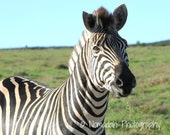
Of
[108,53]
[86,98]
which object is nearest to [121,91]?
[108,53]

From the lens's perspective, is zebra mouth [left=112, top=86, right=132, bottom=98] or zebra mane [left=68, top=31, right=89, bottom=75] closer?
zebra mouth [left=112, top=86, right=132, bottom=98]

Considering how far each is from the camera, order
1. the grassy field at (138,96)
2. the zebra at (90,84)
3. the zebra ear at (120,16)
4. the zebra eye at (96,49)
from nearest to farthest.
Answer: the zebra at (90,84)
the zebra eye at (96,49)
the zebra ear at (120,16)
the grassy field at (138,96)

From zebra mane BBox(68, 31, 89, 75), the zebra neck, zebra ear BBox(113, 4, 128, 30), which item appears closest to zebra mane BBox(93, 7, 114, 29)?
zebra ear BBox(113, 4, 128, 30)

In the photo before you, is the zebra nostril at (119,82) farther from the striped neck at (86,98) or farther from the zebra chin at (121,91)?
the striped neck at (86,98)

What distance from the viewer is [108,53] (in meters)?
3.89

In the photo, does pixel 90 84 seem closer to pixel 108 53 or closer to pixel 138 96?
pixel 108 53

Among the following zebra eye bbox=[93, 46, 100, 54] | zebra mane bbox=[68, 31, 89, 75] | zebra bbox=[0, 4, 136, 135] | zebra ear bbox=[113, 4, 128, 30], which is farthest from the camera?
zebra mane bbox=[68, 31, 89, 75]

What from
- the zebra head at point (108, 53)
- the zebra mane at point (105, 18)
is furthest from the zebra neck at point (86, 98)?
the zebra mane at point (105, 18)

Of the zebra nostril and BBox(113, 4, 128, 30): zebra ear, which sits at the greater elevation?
BBox(113, 4, 128, 30): zebra ear

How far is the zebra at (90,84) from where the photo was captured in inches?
151

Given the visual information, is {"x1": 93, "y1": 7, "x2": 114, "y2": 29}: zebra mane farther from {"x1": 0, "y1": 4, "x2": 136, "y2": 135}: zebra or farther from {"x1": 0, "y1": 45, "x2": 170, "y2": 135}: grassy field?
{"x1": 0, "y1": 45, "x2": 170, "y2": 135}: grassy field

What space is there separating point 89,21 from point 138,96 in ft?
34.3

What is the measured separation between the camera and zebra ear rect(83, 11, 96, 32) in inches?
162

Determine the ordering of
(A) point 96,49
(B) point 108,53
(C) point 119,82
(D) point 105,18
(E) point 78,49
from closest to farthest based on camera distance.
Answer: (C) point 119,82 < (B) point 108,53 < (A) point 96,49 < (D) point 105,18 < (E) point 78,49
